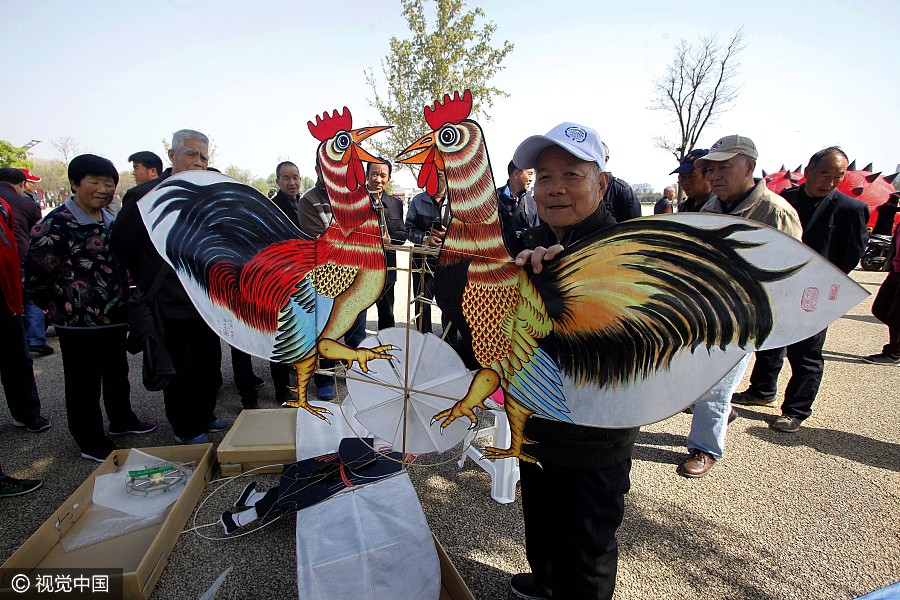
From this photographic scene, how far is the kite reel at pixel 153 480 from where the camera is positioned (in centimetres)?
237

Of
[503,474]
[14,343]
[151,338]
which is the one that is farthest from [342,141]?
[14,343]

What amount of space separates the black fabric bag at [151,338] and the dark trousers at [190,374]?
0.61 feet

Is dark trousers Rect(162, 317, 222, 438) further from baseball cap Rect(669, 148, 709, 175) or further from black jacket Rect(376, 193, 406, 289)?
baseball cap Rect(669, 148, 709, 175)

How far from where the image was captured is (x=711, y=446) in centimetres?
276

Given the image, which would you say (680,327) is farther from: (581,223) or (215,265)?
(215,265)

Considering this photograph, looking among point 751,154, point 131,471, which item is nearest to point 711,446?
point 751,154

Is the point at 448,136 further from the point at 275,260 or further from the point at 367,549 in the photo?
the point at 367,549

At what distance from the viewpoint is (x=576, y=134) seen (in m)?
1.33

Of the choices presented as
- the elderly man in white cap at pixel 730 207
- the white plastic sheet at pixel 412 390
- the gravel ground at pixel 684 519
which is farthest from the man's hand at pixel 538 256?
the elderly man in white cap at pixel 730 207

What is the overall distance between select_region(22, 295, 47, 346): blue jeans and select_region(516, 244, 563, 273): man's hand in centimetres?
579

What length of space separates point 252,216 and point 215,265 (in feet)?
0.82

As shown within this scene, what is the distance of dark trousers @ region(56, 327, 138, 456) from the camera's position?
259 centimetres

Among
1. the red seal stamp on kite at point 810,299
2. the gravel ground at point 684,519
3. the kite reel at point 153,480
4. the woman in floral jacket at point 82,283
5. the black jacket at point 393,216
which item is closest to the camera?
the red seal stamp on kite at point 810,299

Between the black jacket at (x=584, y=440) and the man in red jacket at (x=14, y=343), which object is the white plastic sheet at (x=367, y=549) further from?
the man in red jacket at (x=14, y=343)
